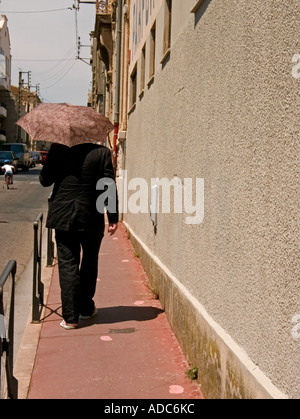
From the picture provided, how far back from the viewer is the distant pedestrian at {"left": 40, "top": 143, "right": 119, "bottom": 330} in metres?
6.17

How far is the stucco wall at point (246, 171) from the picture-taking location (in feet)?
9.78

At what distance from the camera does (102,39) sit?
3181 cm

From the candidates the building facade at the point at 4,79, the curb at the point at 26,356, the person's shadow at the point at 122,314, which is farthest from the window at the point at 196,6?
the building facade at the point at 4,79

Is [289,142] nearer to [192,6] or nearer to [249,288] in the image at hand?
[249,288]

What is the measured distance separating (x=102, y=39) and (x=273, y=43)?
97.5 ft

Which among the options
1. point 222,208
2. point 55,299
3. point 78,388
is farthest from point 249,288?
point 55,299

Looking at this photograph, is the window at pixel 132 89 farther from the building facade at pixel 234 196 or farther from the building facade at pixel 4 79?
the building facade at pixel 4 79

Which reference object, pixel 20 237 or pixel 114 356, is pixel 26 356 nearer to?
pixel 114 356

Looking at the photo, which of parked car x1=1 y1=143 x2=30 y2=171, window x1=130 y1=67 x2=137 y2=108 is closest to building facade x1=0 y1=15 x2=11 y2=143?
parked car x1=1 y1=143 x2=30 y2=171

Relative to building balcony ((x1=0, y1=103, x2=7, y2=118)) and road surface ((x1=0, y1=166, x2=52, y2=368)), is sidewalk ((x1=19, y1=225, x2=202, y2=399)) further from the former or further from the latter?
building balcony ((x1=0, y1=103, x2=7, y2=118))

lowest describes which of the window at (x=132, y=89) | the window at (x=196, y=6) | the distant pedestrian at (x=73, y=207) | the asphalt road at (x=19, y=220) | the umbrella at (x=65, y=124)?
the asphalt road at (x=19, y=220)

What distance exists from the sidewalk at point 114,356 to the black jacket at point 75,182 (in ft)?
3.59

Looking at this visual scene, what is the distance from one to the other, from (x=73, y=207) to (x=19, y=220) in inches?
458

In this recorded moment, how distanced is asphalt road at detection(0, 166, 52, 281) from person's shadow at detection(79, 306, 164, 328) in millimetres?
2787
